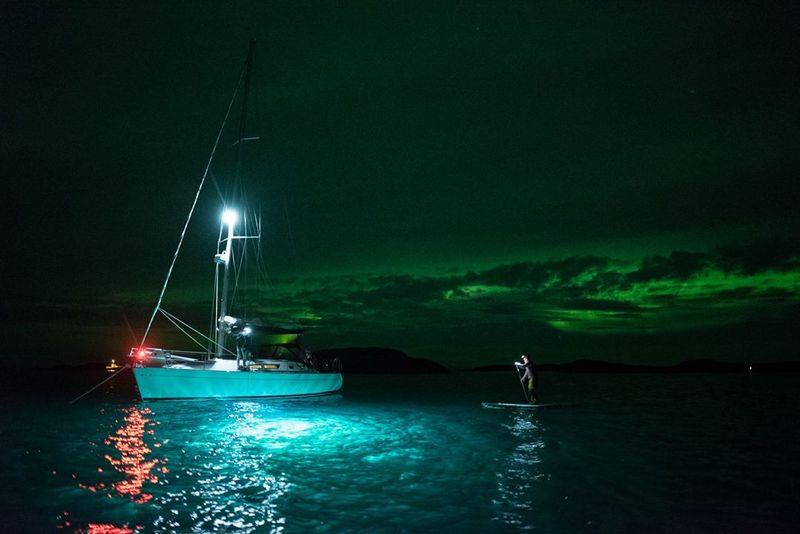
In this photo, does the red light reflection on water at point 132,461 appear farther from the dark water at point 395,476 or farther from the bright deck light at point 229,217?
the bright deck light at point 229,217

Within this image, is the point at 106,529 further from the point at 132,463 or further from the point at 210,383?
the point at 210,383

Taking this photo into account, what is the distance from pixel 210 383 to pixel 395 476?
19932 millimetres

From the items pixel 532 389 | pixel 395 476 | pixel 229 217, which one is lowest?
pixel 532 389

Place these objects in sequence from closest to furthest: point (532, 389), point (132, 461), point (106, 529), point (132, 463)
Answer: point (106, 529), point (132, 463), point (132, 461), point (532, 389)

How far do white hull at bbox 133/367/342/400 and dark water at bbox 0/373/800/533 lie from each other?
457cm

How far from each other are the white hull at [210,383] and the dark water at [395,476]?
4568 mm

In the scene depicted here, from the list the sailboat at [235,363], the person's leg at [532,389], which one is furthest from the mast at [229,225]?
the person's leg at [532,389]

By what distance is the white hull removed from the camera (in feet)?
87.8

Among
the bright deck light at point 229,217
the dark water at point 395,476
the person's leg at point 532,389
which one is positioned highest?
the bright deck light at point 229,217

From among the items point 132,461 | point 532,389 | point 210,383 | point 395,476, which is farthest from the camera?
point 210,383

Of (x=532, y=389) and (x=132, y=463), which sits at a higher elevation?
(x=132, y=463)

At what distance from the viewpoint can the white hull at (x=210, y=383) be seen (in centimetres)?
2676

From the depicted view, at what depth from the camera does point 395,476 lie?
37.9 feet

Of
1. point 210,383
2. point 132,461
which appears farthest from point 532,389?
point 132,461
